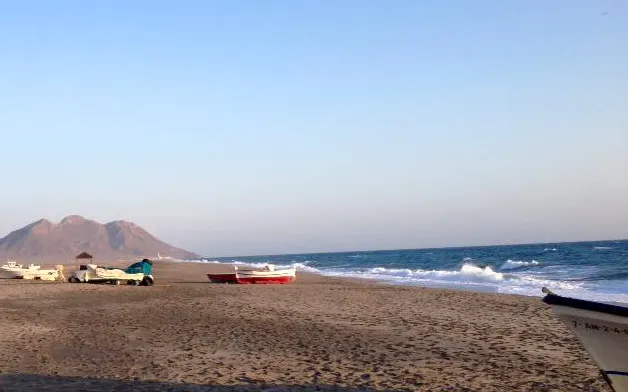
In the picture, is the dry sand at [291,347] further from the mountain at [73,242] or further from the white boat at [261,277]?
the mountain at [73,242]

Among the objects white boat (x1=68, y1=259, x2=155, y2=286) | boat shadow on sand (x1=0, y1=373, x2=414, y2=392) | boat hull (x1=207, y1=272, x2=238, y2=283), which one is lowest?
boat shadow on sand (x1=0, y1=373, x2=414, y2=392)

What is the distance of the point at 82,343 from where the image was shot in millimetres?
12344

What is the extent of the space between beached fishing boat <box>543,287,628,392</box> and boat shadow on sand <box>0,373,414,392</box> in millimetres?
2388

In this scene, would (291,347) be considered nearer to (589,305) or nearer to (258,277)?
(589,305)

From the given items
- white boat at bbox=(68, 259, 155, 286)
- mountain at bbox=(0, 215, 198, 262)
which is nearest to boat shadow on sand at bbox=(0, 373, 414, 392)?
white boat at bbox=(68, 259, 155, 286)

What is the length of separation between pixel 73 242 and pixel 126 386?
18177cm

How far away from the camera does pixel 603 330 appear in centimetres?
726

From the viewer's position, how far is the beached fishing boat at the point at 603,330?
23.4ft

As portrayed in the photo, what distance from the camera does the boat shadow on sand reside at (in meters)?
8.42

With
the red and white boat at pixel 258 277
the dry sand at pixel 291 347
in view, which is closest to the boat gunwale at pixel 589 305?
the dry sand at pixel 291 347

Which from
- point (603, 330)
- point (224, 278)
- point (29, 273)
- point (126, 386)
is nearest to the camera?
point (603, 330)

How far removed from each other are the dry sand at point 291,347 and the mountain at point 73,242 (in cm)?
14524

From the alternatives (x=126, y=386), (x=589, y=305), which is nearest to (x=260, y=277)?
(x=126, y=386)

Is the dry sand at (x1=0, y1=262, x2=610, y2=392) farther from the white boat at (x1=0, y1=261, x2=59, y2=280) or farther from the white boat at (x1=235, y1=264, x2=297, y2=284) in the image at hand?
the white boat at (x1=0, y1=261, x2=59, y2=280)
